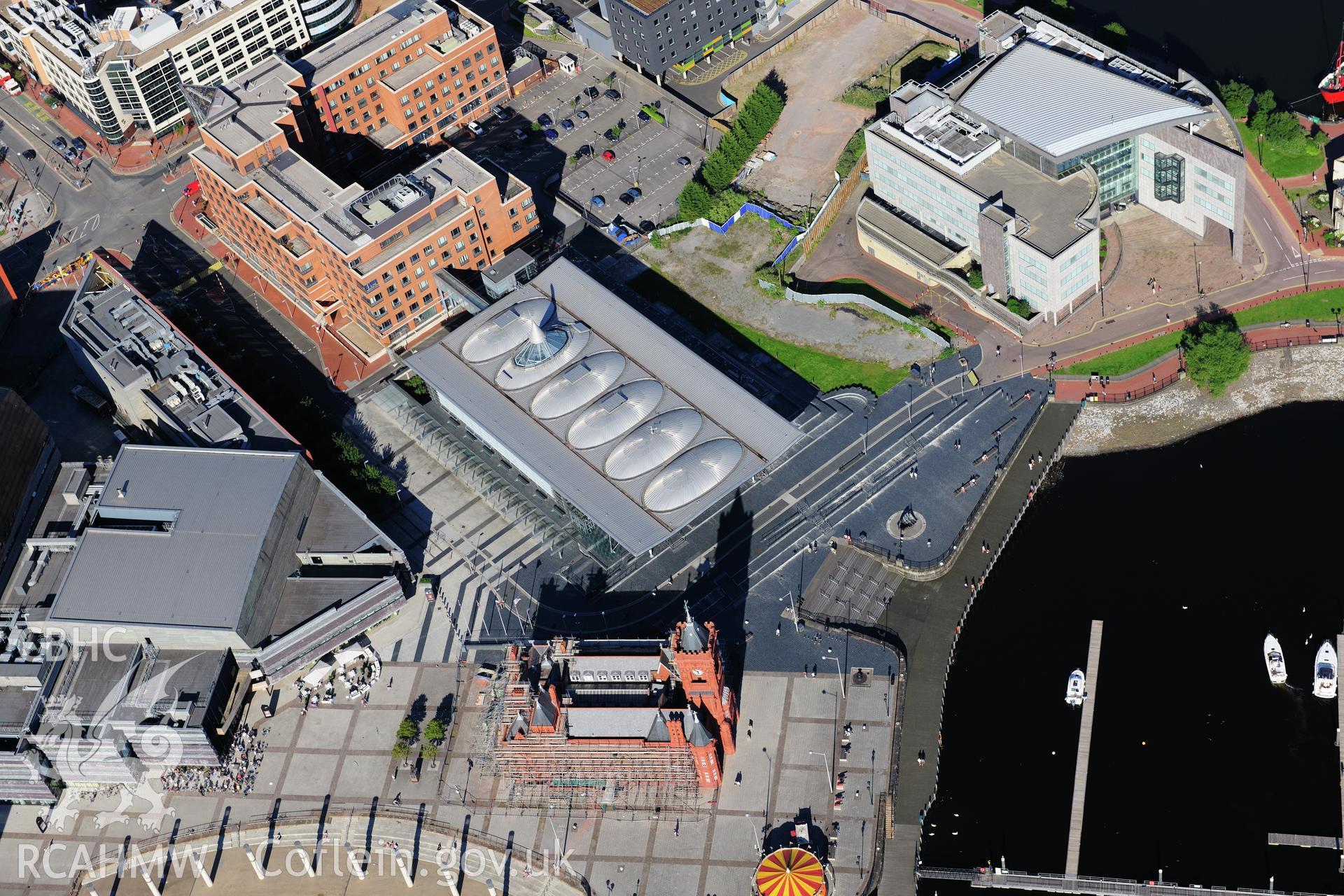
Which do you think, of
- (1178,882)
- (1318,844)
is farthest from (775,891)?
(1318,844)

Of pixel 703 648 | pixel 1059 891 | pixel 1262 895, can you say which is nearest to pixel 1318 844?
pixel 1262 895

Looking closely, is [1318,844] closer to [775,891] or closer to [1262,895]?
[1262,895]

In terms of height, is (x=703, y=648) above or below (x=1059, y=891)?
above

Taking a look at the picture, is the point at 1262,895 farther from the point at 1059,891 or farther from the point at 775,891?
the point at 775,891

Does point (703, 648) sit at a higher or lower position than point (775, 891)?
higher

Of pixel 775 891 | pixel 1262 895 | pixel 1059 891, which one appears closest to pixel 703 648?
pixel 775 891

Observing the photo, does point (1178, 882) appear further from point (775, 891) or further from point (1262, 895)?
point (775, 891)

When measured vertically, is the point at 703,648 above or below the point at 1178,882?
above
